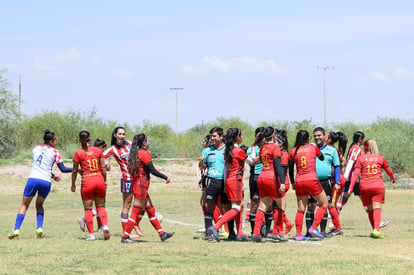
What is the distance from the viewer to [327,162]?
50.5ft

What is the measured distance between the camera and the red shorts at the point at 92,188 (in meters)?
14.9

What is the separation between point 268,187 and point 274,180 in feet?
0.52

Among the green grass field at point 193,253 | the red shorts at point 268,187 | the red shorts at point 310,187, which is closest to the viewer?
the green grass field at point 193,253

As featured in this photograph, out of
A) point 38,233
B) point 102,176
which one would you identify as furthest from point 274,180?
point 38,233

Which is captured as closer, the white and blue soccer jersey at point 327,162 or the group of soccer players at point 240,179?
the group of soccer players at point 240,179

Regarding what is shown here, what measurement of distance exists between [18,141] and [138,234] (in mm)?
43015

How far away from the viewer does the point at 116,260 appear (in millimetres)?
11922

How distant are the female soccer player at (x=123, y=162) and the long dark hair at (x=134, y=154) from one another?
2.81ft

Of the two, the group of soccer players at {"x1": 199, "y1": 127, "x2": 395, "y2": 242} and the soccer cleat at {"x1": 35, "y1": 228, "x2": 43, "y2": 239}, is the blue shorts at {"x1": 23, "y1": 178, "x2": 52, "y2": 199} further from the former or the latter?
the group of soccer players at {"x1": 199, "y1": 127, "x2": 395, "y2": 242}

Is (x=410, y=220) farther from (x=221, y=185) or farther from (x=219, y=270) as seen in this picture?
(x=219, y=270)

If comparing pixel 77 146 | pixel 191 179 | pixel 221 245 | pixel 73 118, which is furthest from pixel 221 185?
pixel 73 118

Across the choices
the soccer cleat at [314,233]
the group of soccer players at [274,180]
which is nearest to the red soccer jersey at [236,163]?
the group of soccer players at [274,180]

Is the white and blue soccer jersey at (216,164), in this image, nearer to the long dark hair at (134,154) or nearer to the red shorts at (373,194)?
the long dark hair at (134,154)

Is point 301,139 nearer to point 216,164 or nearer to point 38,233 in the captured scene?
point 216,164
